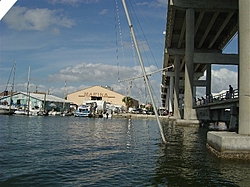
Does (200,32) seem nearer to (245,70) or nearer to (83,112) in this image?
(245,70)

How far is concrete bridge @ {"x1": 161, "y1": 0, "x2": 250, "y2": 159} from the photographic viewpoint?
15.8 meters

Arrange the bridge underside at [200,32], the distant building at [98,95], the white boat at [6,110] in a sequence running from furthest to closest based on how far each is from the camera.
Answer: the distant building at [98,95] → the white boat at [6,110] → the bridge underside at [200,32]

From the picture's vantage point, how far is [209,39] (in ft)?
224

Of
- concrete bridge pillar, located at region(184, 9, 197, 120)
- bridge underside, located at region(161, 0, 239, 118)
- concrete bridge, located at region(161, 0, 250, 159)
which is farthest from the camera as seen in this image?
concrete bridge pillar, located at region(184, 9, 197, 120)

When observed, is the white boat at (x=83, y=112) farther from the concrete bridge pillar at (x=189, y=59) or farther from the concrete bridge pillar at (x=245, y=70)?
the concrete bridge pillar at (x=245, y=70)

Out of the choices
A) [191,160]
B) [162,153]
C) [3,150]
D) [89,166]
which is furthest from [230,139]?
[3,150]

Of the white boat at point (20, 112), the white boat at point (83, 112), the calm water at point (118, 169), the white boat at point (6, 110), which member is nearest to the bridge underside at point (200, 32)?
the calm water at point (118, 169)

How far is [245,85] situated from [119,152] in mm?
8051

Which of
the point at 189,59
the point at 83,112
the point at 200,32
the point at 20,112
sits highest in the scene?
the point at 200,32

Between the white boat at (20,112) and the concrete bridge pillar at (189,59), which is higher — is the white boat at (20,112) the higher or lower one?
the lower one

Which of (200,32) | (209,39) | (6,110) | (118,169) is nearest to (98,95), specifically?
(6,110)

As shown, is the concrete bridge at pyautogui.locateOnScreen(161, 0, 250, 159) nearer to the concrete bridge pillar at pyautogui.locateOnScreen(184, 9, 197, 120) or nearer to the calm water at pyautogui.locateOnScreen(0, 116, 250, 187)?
Answer: the concrete bridge pillar at pyautogui.locateOnScreen(184, 9, 197, 120)

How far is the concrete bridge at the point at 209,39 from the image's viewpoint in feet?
51.9

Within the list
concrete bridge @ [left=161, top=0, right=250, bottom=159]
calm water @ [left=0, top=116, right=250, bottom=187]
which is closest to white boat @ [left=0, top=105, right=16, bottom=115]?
concrete bridge @ [left=161, top=0, right=250, bottom=159]
